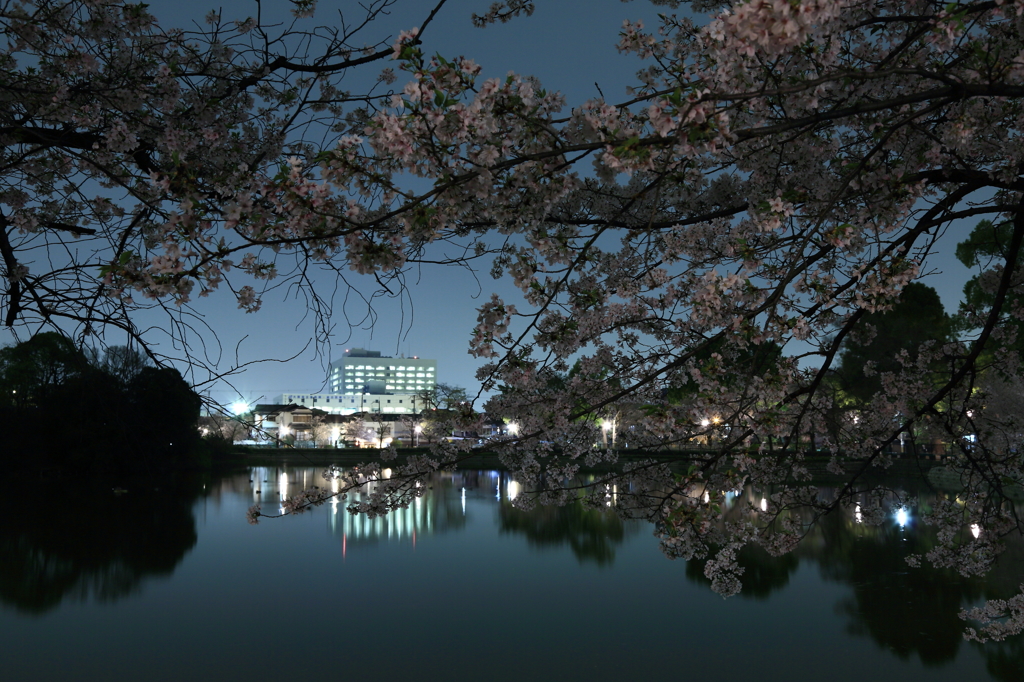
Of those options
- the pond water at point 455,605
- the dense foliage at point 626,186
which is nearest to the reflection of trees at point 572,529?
the pond water at point 455,605

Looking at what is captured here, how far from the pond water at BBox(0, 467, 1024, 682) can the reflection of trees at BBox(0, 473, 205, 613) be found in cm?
10

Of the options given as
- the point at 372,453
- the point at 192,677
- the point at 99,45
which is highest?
the point at 99,45

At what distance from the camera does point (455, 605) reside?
1728cm

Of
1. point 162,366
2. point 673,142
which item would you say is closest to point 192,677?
point 162,366

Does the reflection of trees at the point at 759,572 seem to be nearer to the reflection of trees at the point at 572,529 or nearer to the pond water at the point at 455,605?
the pond water at the point at 455,605

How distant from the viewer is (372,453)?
163 feet

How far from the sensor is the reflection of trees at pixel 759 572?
60.1ft

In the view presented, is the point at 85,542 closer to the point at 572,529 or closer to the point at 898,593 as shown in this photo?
the point at 572,529

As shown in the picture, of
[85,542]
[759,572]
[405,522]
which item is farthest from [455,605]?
[85,542]

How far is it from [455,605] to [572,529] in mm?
9683

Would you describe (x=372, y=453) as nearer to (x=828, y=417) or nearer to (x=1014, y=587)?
(x=1014, y=587)

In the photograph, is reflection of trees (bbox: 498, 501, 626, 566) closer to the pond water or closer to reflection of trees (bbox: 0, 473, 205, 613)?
the pond water

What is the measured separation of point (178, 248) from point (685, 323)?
3.46 metres

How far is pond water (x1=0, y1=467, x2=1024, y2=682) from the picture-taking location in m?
13.1
